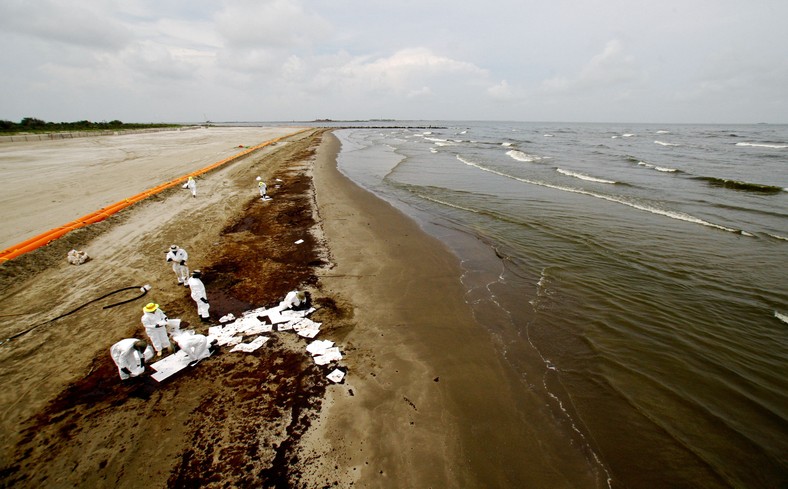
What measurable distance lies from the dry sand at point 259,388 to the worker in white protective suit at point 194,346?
0.19 m

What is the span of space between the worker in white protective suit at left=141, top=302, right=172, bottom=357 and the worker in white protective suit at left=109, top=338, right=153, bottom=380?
239 millimetres

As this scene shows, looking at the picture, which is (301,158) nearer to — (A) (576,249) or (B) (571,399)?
(A) (576,249)

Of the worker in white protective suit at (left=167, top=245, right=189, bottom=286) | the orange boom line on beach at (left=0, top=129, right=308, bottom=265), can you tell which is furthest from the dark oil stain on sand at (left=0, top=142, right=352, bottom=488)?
the orange boom line on beach at (left=0, top=129, right=308, bottom=265)

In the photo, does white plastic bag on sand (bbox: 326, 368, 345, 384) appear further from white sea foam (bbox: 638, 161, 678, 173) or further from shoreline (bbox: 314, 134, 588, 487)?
white sea foam (bbox: 638, 161, 678, 173)

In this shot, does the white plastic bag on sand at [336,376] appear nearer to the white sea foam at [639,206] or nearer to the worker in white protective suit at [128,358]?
the worker in white protective suit at [128,358]

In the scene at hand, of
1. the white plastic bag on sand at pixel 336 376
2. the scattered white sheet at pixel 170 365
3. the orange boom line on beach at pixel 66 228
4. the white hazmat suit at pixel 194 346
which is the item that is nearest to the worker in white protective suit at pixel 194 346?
the white hazmat suit at pixel 194 346

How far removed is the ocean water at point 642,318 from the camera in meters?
4.57

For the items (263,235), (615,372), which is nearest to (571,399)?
(615,372)

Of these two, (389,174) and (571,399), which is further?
(389,174)

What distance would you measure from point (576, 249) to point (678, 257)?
3.08 metres

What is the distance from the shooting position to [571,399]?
17.2 ft

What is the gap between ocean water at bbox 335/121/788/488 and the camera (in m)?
4.57

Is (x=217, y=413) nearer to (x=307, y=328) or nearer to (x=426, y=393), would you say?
(x=307, y=328)

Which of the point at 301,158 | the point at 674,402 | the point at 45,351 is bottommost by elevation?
the point at 674,402
